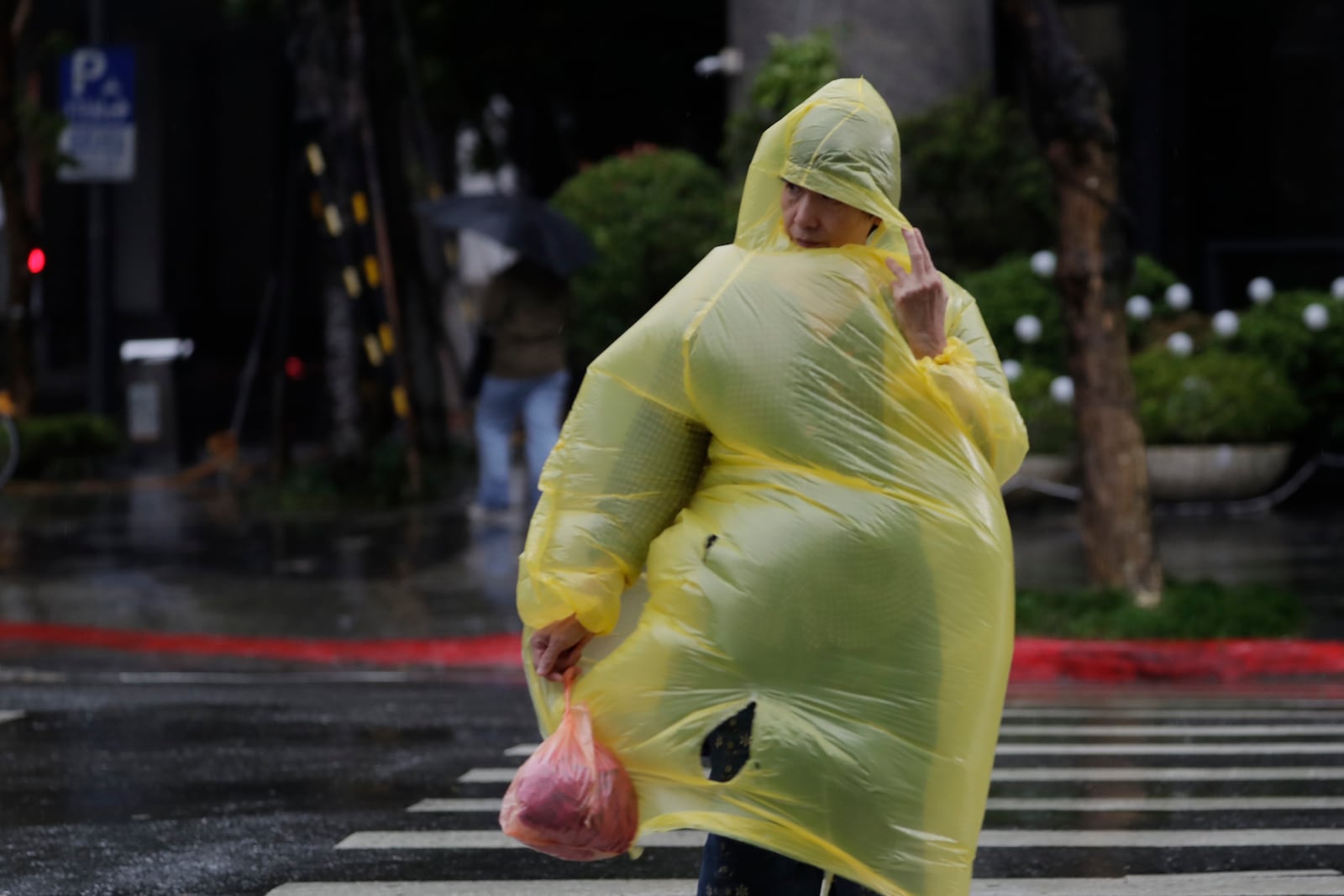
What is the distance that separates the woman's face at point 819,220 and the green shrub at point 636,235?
12.8m

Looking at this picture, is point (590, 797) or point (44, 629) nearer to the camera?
point (590, 797)

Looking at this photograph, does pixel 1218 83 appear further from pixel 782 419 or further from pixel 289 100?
pixel 782 419

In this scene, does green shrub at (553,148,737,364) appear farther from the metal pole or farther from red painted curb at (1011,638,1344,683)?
red painted curb at (1011,638,1344,683)

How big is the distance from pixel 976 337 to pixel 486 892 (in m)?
2.24

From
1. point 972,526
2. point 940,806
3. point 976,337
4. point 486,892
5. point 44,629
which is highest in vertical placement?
point 976,337

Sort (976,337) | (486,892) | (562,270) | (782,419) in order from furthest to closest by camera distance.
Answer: (562,270), (486,892), (976,337), (782,419)

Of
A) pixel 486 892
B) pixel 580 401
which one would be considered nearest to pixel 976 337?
pixel 580 401

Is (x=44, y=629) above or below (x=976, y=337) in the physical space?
below

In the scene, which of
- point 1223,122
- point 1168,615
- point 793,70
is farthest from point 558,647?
point 1223,122

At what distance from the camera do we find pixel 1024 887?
5301 mm

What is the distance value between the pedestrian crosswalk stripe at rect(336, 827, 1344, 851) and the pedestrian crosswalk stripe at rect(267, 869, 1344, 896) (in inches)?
14.9

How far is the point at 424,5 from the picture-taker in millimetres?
22641

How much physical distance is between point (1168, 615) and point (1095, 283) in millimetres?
1638

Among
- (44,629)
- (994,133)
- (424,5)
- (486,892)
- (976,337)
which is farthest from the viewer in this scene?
(424,5)
